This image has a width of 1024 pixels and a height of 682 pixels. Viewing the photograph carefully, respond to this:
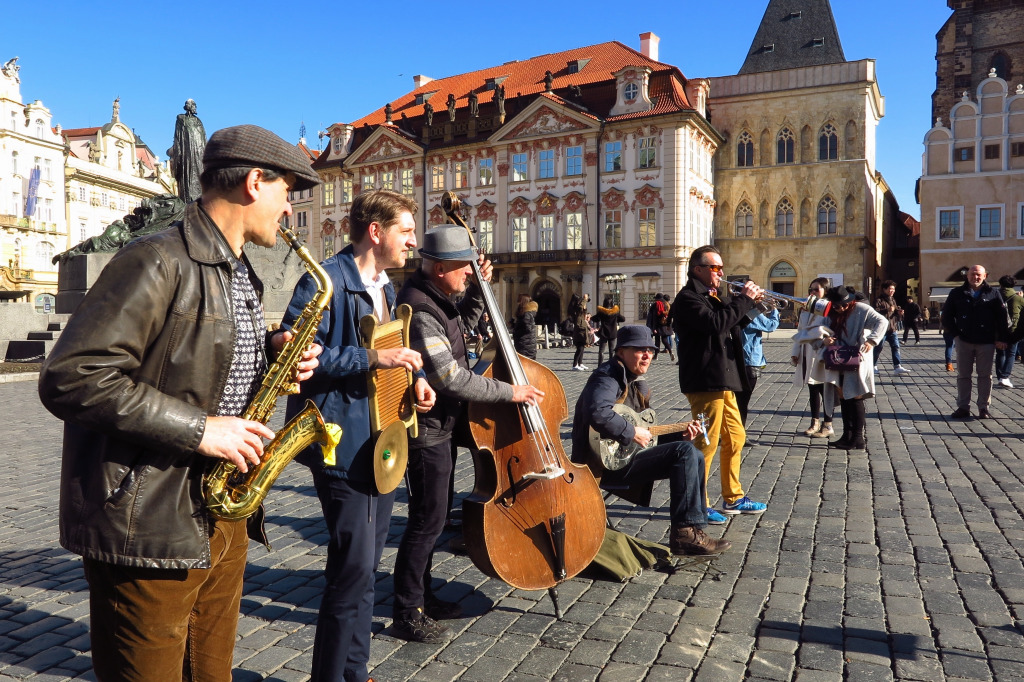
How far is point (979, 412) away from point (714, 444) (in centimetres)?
693

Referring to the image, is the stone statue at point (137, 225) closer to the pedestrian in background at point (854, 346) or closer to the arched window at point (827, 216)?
the pedestrian in background at point (854, 346)

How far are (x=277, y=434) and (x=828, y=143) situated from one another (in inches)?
1649

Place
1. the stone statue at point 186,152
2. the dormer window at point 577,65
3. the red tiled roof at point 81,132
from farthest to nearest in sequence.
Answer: the red tiled roof at point 81,132 → the dormer window at point 577,65 → the stone statue at point 186,152

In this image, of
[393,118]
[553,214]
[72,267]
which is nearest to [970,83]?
[553,214]

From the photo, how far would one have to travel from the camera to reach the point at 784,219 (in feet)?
134

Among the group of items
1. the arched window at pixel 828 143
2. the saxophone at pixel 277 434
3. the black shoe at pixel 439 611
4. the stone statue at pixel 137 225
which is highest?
the arched window at pixel 828 143

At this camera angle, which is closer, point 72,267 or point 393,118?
point 72,267

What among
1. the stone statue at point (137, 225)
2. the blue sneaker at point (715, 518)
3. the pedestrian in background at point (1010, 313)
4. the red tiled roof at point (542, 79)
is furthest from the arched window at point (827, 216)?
the blue sneaker at point (715, 518)

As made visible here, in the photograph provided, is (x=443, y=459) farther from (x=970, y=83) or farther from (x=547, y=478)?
(x=970, y=83)

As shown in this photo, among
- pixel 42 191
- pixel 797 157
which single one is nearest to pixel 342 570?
pixel 797 157

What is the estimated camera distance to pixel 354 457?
2.69 metres

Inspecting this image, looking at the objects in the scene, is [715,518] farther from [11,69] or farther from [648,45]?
[11,69]

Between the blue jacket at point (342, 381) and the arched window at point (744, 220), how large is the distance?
41271mm

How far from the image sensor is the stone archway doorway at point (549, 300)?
41594mm
